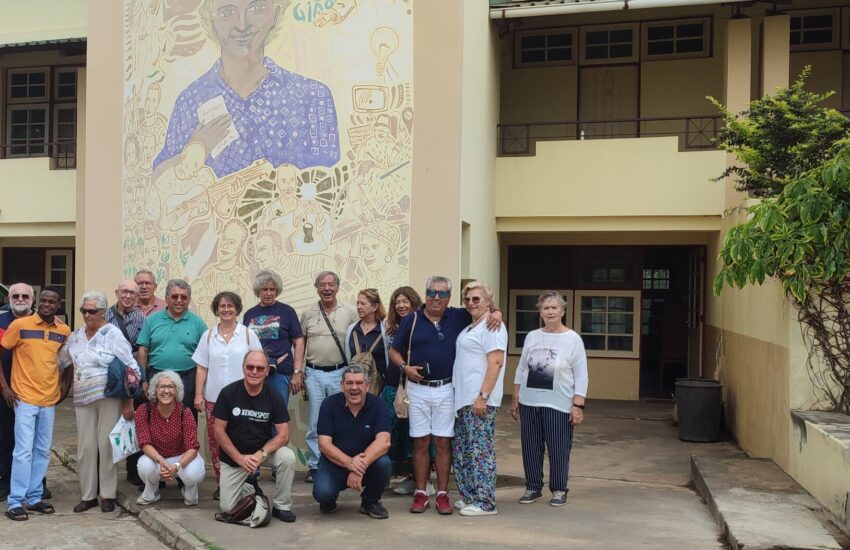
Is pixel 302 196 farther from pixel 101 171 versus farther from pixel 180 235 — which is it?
pixel 101 171

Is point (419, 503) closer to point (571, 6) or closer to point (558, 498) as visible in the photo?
point (558, 498)

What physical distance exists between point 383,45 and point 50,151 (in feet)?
28.0

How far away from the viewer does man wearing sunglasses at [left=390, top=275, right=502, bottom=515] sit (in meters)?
6.57

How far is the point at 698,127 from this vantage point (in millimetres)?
12578

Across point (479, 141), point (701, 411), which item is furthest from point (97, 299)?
point (701, 411)

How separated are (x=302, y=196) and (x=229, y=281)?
1.22 m

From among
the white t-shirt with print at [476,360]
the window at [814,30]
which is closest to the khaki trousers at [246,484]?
the white t-shirt with print at [476,360]

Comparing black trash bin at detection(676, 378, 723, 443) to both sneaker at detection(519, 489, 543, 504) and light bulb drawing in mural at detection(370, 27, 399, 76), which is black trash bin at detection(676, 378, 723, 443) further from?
light bulb drawing in mural at detection(370, 27, 399, 76)

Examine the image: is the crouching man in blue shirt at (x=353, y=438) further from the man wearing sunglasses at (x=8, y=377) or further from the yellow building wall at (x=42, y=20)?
the yellow building wall at (x=42, y=20)

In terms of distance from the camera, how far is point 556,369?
22.4ft

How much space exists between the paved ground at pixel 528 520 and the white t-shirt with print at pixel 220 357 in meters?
0.97

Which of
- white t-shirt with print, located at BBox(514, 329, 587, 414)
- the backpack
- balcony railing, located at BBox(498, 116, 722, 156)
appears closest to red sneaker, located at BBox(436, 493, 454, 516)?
white t-shirt with print, located at BBox(514, 329, 587, 414)

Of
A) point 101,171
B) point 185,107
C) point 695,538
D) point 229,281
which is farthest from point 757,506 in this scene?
point 101,171

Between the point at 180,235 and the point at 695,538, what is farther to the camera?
the point at 180,235
